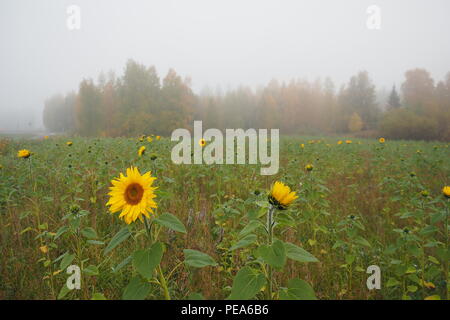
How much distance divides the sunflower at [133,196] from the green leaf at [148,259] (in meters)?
0.20

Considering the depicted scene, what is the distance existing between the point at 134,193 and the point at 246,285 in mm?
732

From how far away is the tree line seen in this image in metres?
22.3

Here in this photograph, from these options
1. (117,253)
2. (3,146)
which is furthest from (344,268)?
(3,146)

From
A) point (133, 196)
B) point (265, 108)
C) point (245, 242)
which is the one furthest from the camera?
point (265, 108)

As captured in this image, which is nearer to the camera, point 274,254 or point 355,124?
point 274,254

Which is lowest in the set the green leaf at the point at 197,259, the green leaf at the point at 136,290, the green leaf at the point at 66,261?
the green leaf at the point at 66,261

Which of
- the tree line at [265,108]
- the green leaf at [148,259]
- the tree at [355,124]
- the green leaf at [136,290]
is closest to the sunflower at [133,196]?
the green leaf at [148,259]

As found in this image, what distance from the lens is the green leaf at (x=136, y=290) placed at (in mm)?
1047

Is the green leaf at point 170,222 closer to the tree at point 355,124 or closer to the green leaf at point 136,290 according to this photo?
the green leaf at point 136,290

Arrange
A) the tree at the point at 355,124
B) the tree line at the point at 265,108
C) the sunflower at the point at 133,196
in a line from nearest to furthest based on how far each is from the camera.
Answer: the sunflower at the point at 133,196
the tree line at the point at 265,108
the tree at the point at 355,124

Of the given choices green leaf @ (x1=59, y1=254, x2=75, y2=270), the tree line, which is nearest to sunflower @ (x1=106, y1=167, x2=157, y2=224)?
green leaf @ (x1=59, y1=254, x2=75, y2=270)

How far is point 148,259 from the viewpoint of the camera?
1.04 metres

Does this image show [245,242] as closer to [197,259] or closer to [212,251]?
[197,259]

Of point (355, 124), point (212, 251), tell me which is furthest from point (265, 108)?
point (212, 251)
